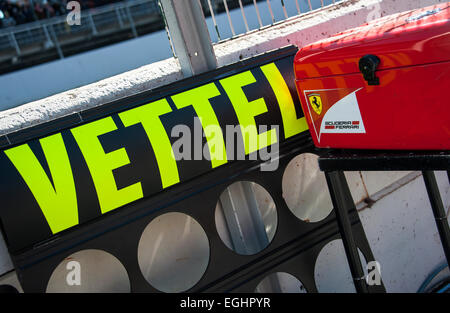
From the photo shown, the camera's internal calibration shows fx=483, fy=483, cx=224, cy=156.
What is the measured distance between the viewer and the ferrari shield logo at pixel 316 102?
126cm

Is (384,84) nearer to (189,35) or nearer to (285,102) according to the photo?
(285,102)

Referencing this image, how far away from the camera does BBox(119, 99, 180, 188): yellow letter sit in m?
1.21

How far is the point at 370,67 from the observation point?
1.07 metres

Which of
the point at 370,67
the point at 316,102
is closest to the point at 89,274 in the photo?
the point at 316,102

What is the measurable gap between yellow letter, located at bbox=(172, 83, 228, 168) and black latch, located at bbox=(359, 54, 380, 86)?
1.35 ft

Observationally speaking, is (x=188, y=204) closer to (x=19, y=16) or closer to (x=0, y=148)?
(x=0, y=148)

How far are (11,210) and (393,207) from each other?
1.37m

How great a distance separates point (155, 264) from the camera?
4.42 ft

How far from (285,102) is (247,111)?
132 millimetres

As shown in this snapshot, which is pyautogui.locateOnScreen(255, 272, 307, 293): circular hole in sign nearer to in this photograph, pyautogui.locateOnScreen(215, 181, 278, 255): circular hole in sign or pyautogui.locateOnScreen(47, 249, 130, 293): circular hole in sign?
pyautogui.locateOnScreen(215, 181, 278, 255): circular hole in sign

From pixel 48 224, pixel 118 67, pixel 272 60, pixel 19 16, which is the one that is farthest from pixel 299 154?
pixel 19 16

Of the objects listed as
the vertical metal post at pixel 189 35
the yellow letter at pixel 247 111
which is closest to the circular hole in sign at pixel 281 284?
the yellow letter at pixel 247 111

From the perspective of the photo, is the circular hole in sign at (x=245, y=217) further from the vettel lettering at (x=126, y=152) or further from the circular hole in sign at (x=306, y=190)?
the vettel lettering at (x=126, y=152)

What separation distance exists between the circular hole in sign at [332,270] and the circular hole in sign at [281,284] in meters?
0.07
